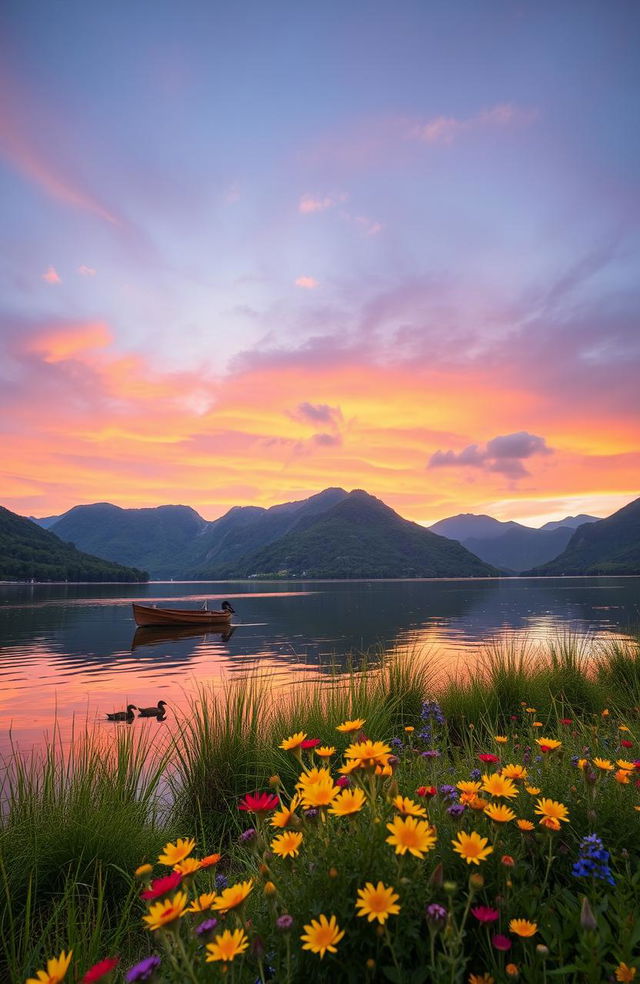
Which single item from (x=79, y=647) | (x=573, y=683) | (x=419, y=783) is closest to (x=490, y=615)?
(x=79, y=647)

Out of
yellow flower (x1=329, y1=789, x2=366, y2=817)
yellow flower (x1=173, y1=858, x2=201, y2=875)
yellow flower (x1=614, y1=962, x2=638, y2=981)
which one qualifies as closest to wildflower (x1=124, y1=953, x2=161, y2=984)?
yellow flower (x1=173, y1=858, x2=201, y2=875)

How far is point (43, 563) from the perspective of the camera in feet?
550

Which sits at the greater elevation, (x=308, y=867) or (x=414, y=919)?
(x=308, y=867)

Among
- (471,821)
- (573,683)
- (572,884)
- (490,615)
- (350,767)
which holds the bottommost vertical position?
(490,615)

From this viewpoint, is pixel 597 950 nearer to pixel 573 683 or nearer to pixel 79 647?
pixel 573 683

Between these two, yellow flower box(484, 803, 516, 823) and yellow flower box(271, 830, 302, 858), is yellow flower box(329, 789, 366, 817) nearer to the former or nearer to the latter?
yellow flower box(271, 830, 302, 858)

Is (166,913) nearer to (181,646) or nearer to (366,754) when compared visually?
(366,754)

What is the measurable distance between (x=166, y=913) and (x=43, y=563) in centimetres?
18793

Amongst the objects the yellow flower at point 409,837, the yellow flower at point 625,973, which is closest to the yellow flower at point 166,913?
the yellow flower at point 409,837

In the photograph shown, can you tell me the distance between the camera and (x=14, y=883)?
13.5ft

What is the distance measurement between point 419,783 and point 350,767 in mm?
2017

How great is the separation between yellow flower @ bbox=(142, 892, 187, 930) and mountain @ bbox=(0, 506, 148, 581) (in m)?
172

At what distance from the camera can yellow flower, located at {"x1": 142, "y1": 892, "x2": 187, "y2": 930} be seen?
1.70 m

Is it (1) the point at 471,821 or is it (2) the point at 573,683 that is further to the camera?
(2) the point at 573,683
